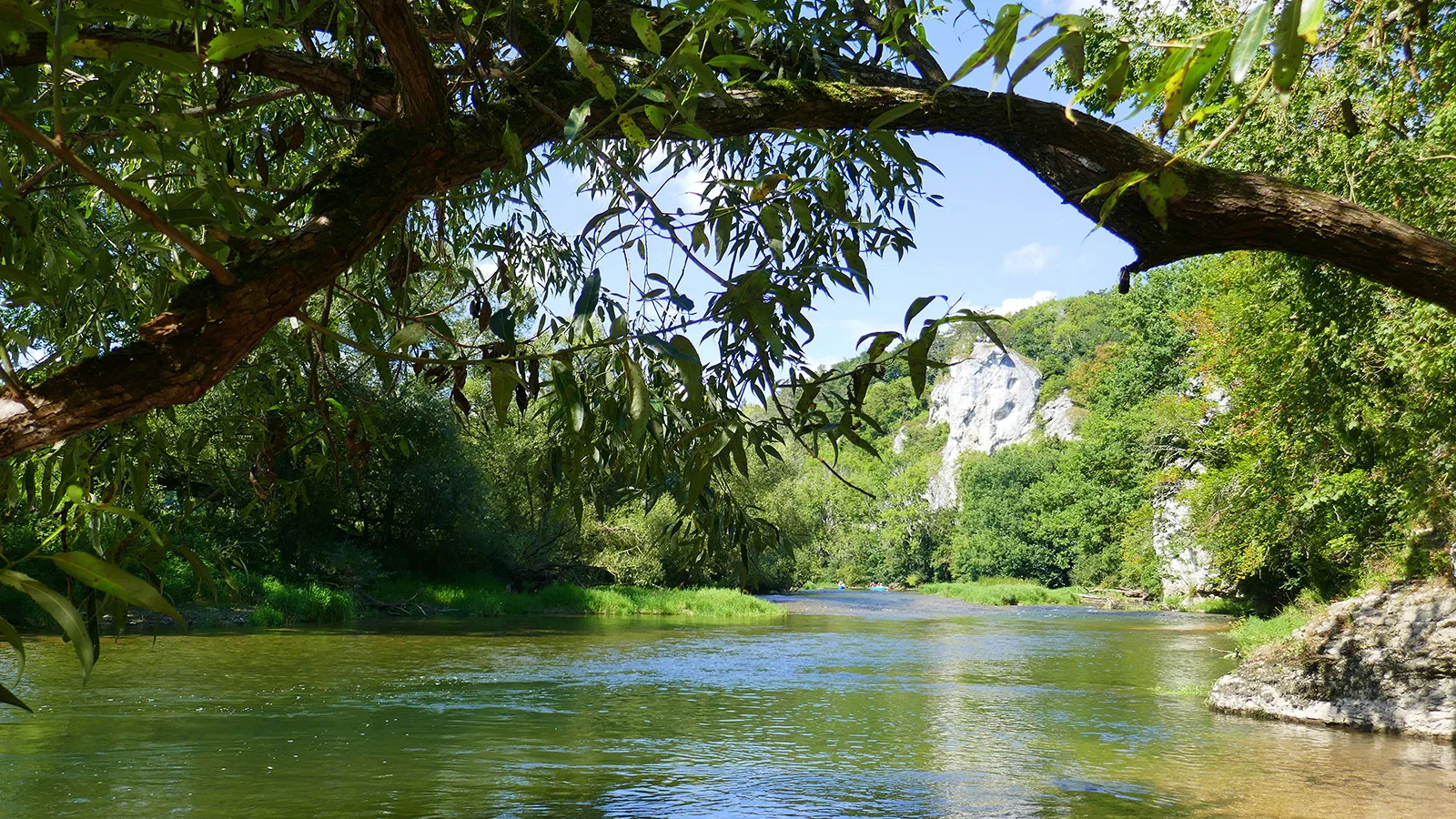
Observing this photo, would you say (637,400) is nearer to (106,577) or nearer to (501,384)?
(501,384)

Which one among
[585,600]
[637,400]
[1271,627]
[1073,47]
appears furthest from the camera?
[585,600]

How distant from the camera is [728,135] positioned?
2449 millimetres

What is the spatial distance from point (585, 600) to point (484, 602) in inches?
93.0

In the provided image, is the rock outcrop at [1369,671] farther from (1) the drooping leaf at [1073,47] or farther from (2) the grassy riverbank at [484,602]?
(2) the grassy riverbank at [484,602]

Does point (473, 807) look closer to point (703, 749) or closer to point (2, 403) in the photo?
point (703, 749)

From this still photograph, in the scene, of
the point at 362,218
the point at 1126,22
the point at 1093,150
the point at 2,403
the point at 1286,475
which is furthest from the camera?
the point at 1286,475

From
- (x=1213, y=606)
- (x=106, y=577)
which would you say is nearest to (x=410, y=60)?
(x=106, y=577)

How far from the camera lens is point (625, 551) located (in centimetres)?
2561

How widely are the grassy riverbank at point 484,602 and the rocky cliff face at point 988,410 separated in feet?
198

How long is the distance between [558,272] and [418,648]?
11.7 m

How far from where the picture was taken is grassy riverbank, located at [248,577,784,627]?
1869cm

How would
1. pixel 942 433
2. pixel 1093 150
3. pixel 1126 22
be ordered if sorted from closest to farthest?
pixel 1093 150 → pixel 1126 22 → pixel 942 433

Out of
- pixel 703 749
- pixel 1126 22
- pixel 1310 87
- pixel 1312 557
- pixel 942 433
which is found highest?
pixel 942 433

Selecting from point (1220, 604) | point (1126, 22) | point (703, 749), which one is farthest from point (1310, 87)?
point (1220, 604)
